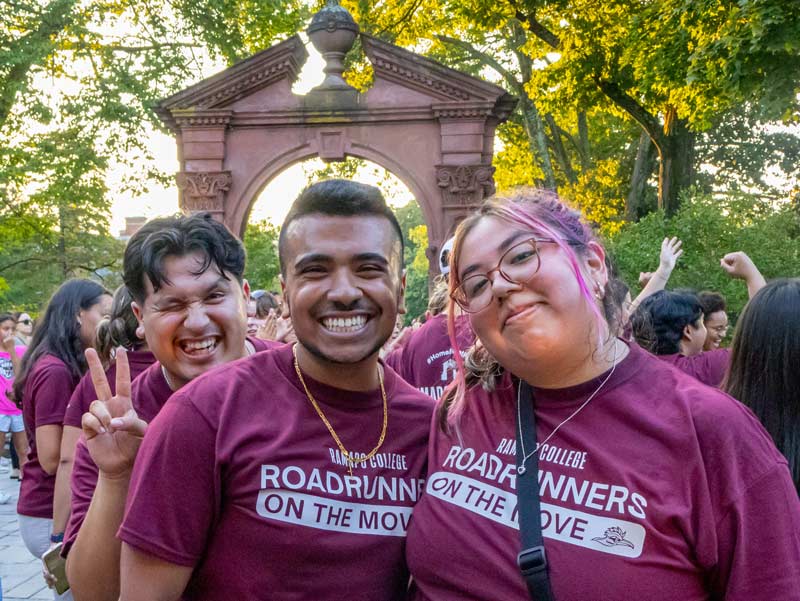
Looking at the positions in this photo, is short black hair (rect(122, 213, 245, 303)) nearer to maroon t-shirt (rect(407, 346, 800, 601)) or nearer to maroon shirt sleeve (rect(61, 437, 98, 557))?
maroon shirt sleeve (rect(61, 437, 98, 557))

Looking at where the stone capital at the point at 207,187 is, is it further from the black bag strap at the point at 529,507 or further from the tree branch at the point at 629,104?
the black bag strap at the point at 529,507

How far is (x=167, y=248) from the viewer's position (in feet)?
9.39

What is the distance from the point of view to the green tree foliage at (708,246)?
45.9 ft

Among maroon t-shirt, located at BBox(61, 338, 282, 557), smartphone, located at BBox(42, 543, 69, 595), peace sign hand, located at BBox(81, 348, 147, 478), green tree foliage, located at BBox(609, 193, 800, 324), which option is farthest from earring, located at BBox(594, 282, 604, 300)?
green tree foliage, located at BBox(609, 193, 800, 324)

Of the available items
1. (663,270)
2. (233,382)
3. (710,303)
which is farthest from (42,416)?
(710,303)

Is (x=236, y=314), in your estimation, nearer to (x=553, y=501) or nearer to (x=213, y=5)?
(x=553, y=501)

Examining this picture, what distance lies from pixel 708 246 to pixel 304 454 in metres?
13.4

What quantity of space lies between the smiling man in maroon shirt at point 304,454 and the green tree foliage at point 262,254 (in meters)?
24.9

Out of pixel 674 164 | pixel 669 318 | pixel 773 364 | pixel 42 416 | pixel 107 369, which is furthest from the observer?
pixel 674 164

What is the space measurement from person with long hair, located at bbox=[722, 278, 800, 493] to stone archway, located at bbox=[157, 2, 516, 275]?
899 centimetres

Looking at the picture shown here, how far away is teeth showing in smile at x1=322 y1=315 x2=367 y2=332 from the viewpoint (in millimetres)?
2424

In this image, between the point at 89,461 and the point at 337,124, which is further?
the point at 337,124

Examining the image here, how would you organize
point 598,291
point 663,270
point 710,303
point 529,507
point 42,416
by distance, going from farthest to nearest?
point 710,303 → point 663,270 → point 42,416 → point 598,291 → point 529,507

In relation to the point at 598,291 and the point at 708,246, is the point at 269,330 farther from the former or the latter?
the point at 708,246
